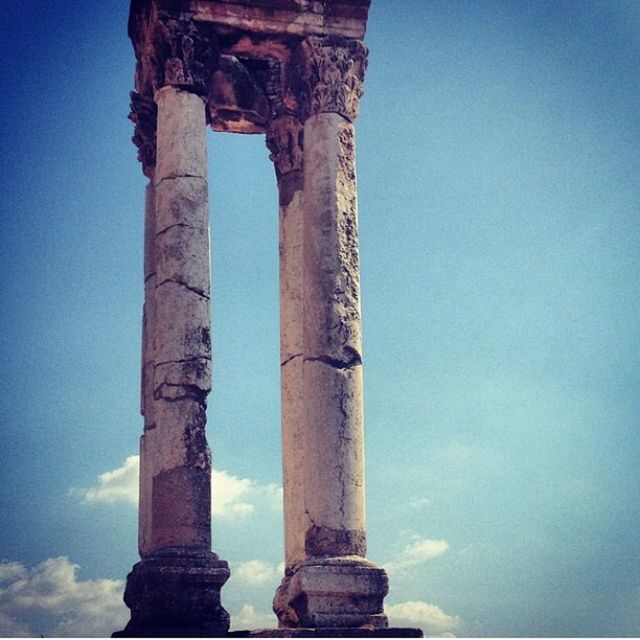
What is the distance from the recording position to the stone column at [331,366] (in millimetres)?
22344

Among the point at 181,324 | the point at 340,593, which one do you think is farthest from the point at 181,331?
the point at 340,593

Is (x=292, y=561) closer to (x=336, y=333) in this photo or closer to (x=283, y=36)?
(x=336, y=333)

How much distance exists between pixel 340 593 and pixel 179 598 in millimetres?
2293

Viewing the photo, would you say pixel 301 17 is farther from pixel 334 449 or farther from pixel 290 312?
pixel 334 449

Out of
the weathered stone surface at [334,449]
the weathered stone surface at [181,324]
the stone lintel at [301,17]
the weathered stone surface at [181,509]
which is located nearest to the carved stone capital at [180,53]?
the stone lintel at [301,17]

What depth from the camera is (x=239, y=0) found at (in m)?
24.7

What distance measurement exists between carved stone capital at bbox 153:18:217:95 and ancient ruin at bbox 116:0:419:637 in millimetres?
22

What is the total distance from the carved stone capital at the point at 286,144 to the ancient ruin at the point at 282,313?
3 cm

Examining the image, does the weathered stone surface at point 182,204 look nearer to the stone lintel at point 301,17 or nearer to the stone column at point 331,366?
the stone column at point 331,366

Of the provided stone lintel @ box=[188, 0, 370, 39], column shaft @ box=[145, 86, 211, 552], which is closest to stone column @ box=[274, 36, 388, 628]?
stone lintel @ box=[188, 0, 370, 39]

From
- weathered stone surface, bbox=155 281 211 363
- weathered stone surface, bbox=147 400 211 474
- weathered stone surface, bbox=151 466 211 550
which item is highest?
weathered stone surface, bbox=155 281 211 363

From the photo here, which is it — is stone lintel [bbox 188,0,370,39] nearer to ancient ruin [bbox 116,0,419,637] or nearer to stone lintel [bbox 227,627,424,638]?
ancient ruin [bbox 116,0,419,637]

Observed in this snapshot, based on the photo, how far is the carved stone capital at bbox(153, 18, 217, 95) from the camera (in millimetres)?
24344

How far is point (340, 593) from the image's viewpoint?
2223 cm
